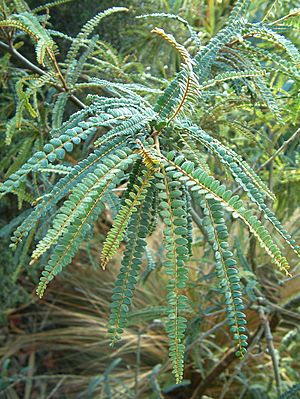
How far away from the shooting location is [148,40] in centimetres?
168

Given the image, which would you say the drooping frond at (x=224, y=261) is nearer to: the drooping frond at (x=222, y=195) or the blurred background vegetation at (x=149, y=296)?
the drooping frond at (x=222, y=195)

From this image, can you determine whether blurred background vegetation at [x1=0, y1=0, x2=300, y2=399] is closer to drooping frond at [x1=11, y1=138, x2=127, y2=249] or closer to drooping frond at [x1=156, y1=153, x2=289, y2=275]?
drooping frond at [x1=11, y1=138, x2=127, y2=249]

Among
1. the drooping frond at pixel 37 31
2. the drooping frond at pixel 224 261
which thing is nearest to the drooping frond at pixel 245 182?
the drooping frond at pixel 224 261

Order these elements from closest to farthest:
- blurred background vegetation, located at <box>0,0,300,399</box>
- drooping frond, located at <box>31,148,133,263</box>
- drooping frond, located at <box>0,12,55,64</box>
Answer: drooping frond, located at <box>31,148,133,263</box> < drooping frond, located at <box>0,12,55,64</box> < blurred background vegetation, located at <box>0,0,300,399</box>

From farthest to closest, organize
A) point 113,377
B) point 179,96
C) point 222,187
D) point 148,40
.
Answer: point 113,377 < point 148,40 < point 179,96 < point 222,187

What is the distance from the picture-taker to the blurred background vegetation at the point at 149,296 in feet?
4.30

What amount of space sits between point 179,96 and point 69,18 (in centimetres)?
129

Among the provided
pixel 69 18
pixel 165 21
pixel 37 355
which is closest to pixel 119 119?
Result: pixel 165 21

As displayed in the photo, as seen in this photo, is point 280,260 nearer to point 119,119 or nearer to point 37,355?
point 119,119

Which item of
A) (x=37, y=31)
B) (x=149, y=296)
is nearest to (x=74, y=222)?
(x=37, y=31)

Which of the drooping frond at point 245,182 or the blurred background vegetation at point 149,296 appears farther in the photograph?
the blurred background vegetation at point 149,296

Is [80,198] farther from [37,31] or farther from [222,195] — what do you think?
[37,31]

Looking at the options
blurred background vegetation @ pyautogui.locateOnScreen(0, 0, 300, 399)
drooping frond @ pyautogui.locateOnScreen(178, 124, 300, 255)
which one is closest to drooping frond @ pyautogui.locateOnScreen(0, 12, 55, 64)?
blurred background vegetation @ pyautogui.locateOnScreen(0, 0, 300, 399)

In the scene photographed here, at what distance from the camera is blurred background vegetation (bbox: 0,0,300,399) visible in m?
1.31
